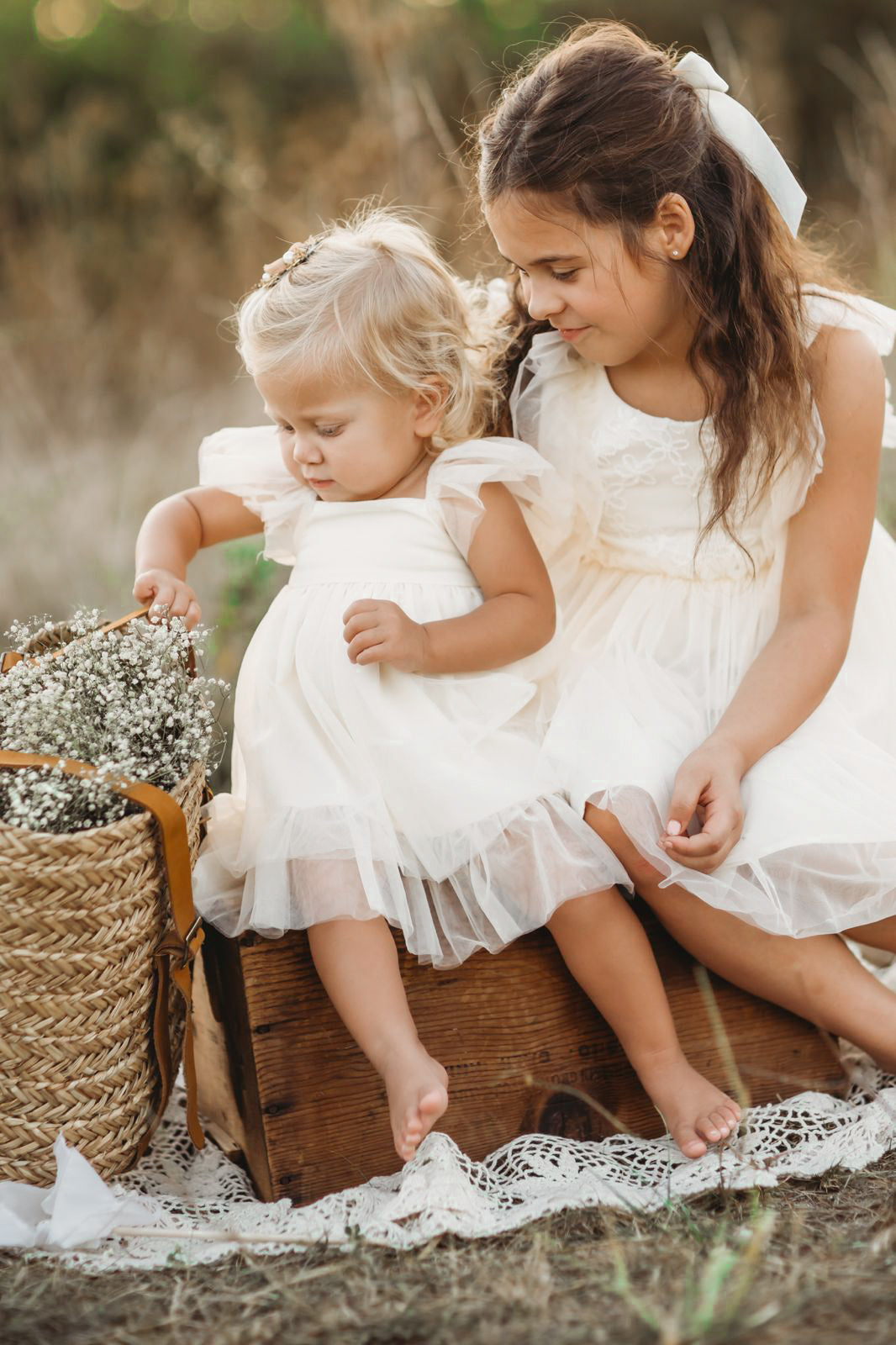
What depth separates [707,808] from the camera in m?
1.73

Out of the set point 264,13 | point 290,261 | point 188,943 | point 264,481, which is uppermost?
Answer: point 264,13

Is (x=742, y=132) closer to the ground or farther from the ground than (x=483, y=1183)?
farther from the ground

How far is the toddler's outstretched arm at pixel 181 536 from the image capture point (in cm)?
194

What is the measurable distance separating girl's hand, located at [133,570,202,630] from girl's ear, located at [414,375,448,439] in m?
0.44

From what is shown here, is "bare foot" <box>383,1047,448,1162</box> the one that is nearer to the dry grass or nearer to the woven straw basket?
the dry grass

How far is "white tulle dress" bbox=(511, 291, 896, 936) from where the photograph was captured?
173 centimetres

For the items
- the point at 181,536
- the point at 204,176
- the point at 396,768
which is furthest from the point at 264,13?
the point at 396,768

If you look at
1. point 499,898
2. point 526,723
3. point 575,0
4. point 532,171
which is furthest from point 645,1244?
point 575,0

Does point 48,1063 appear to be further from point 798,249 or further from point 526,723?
point 798,249

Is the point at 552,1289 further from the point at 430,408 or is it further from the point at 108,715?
the point at 430,408

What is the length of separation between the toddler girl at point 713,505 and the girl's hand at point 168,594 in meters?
0.59

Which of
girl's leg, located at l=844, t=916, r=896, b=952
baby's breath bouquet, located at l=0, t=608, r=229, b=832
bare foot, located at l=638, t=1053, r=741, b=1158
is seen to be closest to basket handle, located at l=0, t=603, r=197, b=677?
baby's breath bouquet, located at l=0, t=608, r=229, b=832

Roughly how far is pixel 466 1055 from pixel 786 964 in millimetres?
478

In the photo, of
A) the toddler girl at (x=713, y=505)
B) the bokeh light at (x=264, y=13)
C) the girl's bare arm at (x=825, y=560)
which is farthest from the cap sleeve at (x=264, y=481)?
the bokeh light at (x=264, y=13)
